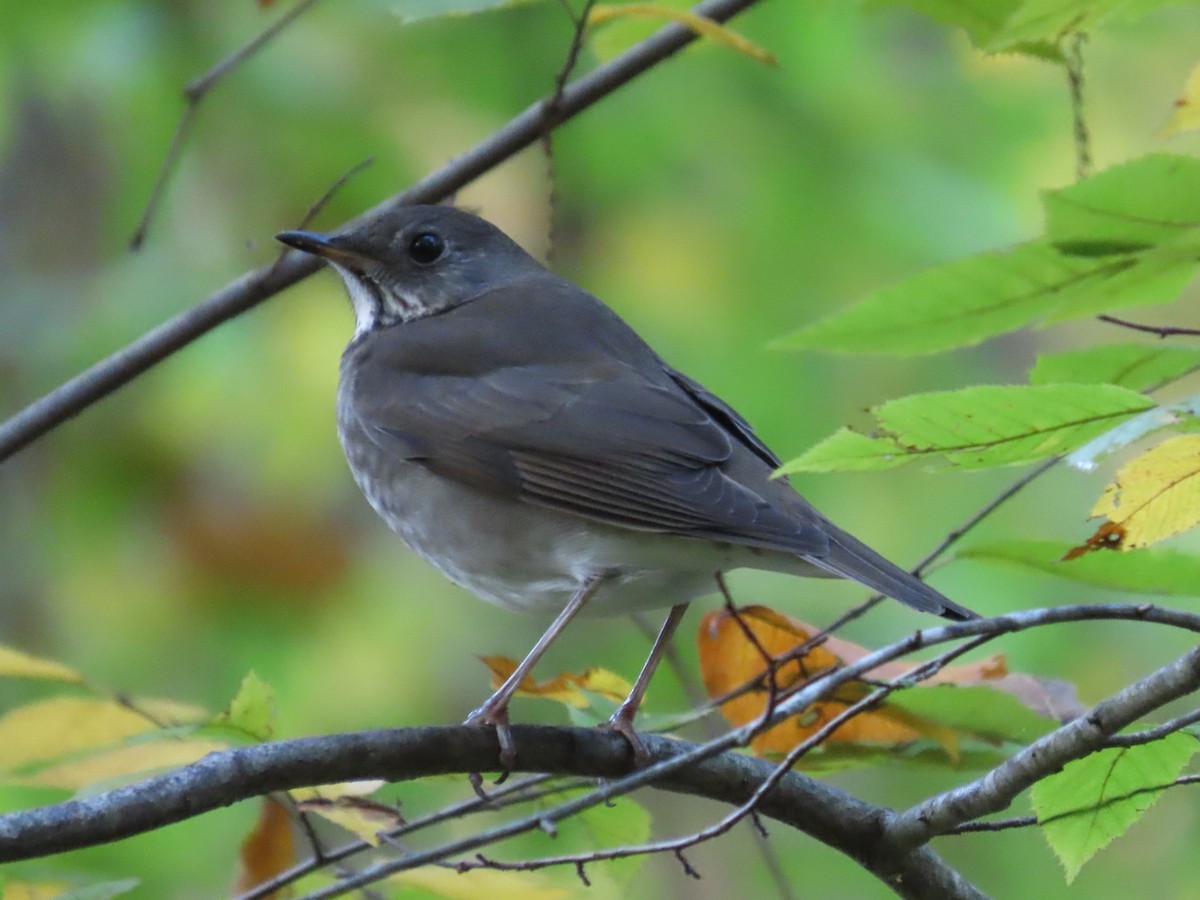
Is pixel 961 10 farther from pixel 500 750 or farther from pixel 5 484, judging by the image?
pixel 5 484

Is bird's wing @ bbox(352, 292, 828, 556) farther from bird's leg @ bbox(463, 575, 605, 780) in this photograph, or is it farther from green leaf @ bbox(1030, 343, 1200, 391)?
green leaf @ bbox(1030, 343, 1200, 391)

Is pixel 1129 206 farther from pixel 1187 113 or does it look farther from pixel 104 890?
pixel 104 890

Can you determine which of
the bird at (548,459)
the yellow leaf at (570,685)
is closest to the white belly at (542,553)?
the bird at (548,459)

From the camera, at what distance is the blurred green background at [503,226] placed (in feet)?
20.6

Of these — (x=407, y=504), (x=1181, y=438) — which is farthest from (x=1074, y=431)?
(x=407, y=504)

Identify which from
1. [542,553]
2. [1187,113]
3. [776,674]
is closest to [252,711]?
[776,674]

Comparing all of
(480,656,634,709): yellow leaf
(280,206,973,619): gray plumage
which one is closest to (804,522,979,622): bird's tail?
(280,206,973,619): gray plumage

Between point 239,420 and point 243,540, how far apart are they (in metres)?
0.71

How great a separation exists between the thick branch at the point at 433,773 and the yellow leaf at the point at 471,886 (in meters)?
0.20

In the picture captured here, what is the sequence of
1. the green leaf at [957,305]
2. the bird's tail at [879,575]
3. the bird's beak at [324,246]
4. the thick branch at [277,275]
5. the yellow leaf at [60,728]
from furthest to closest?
the bird's beak at [324,246]
the thick branch at [277,275]
the bird's tail at [879,575]
the yellow leaf at [60,728]
the green leaf at [957,305]

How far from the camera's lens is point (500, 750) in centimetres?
267

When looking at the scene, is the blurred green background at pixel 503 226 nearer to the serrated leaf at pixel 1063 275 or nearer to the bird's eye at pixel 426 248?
the bird's eye at pixel 426 248

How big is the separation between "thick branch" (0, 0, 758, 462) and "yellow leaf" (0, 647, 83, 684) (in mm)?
817

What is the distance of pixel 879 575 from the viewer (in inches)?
119
